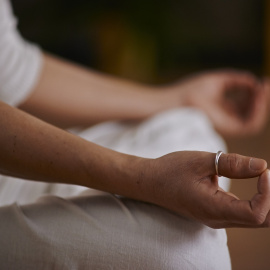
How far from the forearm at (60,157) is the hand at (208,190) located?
0.10 ft

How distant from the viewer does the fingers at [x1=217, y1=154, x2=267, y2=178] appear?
0.42m

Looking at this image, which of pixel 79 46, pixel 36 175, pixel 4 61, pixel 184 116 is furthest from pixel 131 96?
pixel 79 46

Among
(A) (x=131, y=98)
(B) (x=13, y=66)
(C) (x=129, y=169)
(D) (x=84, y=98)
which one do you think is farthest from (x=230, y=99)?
(C) (x=129, y=169)

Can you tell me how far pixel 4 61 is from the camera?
958mm

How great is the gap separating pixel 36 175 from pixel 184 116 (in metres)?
0.54

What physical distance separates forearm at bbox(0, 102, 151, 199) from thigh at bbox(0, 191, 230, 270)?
34mm

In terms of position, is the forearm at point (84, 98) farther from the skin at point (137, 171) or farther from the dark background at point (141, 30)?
the dark background at point (141, 30)

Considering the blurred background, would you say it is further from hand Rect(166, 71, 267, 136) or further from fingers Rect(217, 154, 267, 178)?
fingers Rect(217, 154, 267, 178)

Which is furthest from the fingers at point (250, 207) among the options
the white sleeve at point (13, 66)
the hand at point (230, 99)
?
the hand at point (230, 99)

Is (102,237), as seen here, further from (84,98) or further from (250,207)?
(84,98)

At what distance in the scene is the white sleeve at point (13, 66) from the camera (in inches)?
37.2

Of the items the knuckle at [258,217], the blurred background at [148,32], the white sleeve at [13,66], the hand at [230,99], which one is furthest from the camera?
the blurred background at [148,32]

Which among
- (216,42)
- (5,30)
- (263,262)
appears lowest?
(263,262)

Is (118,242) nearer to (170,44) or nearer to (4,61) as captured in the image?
(4,61)
